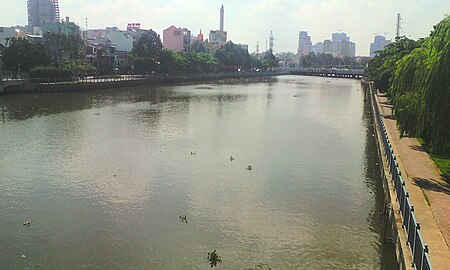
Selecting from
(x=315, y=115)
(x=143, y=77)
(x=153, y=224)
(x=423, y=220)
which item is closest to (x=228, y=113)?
(x=315, y=115)

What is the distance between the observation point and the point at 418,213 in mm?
13773

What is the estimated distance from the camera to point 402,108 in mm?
21328

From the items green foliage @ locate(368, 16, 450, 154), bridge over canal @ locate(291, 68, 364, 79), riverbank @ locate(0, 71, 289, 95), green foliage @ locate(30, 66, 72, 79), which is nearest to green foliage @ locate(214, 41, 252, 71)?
riverbank @ locate(0, 71, 289, 95)

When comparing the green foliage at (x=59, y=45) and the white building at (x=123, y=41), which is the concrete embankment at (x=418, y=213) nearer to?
the green foliage at (x=59, y=45)

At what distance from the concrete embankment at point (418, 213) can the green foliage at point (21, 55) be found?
63396 mm

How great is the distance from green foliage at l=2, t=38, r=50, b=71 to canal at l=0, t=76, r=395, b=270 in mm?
36862

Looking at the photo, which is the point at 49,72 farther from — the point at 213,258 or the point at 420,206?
the point at 420,206

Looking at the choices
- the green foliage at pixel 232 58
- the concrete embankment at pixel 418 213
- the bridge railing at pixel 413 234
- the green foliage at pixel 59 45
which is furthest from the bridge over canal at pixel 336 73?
the bridge railing at pixel 413 234

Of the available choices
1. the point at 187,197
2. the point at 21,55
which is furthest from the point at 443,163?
the point at 21,55

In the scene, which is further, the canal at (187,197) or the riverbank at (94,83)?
the riverbank at (94,83)

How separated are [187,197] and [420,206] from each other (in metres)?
9.29

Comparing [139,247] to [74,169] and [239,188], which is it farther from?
[74,169]

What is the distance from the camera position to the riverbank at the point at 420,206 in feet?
36.3

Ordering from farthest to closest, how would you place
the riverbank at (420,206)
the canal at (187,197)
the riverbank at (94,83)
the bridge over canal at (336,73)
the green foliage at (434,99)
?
the bridge over canal at (336,73)
the riverbank at (94,83)
the green foliage at (434,99)
the canal at (187,197)
the riverbank at (420,206)
